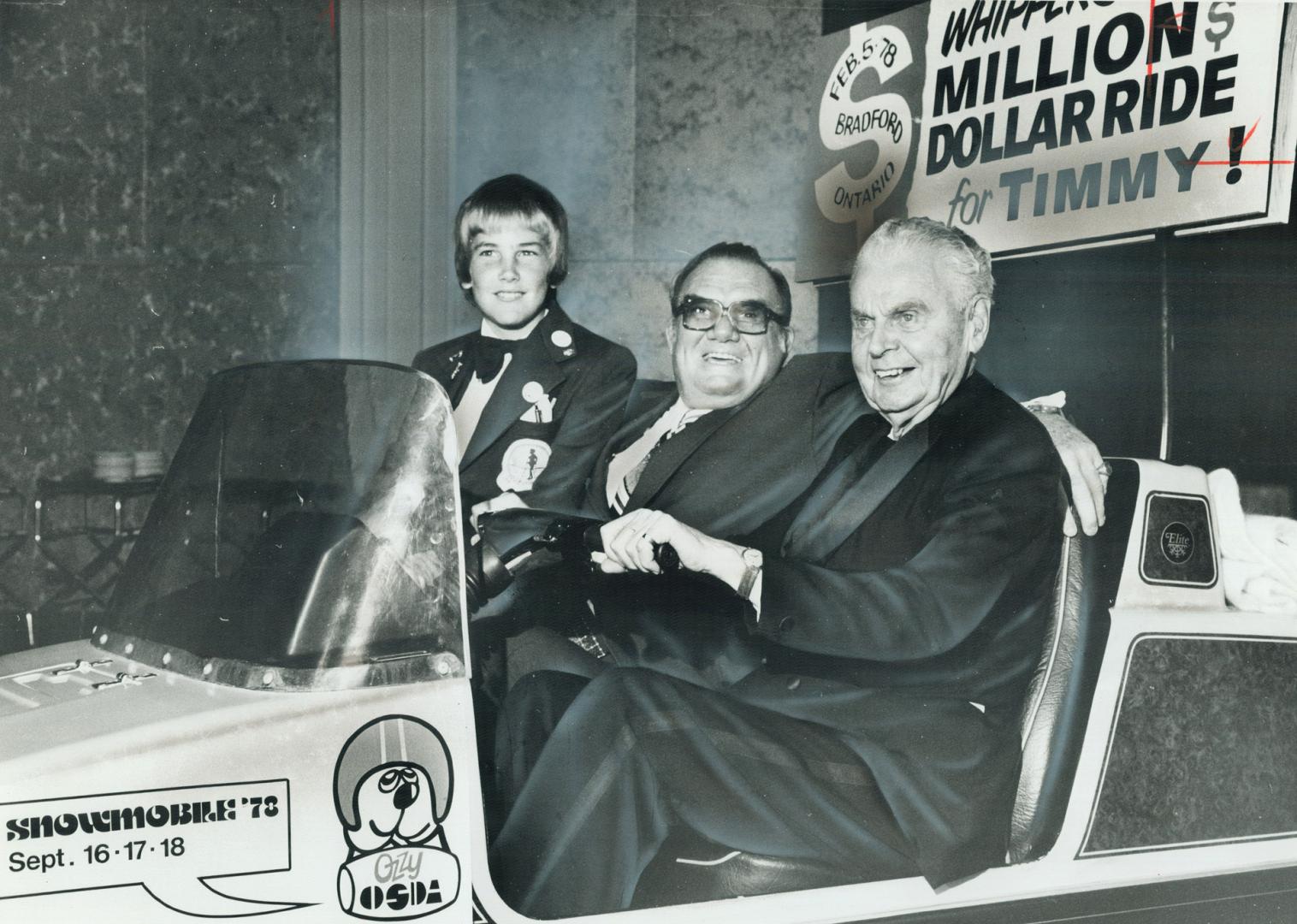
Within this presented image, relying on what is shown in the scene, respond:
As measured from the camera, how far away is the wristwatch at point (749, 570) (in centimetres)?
208

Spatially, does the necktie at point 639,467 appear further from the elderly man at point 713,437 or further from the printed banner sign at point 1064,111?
the printed banner sign at point 1064,111

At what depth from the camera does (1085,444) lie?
226 cm

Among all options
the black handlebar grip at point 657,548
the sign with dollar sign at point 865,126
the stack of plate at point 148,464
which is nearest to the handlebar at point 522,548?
the black handlebar grip at point 657,548

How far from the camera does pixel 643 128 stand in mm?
2076

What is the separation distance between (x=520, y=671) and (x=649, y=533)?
0.34 meters

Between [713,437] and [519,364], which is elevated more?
[519,364]

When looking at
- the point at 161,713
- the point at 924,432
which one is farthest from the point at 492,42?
the point at 161,713

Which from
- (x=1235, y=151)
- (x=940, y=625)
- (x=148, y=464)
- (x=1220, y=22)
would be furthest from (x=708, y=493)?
(x=1220, y=22)

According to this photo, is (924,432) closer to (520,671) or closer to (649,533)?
(649,533)

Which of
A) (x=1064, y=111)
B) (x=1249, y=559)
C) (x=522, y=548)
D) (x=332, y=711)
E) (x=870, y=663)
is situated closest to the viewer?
(x=332, y=711)

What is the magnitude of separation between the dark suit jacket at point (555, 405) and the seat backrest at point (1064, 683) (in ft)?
3.15

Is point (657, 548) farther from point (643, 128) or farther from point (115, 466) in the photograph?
point (115, 466)

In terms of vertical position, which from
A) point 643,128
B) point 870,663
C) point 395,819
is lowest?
point 395,819

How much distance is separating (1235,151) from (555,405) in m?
1.46
